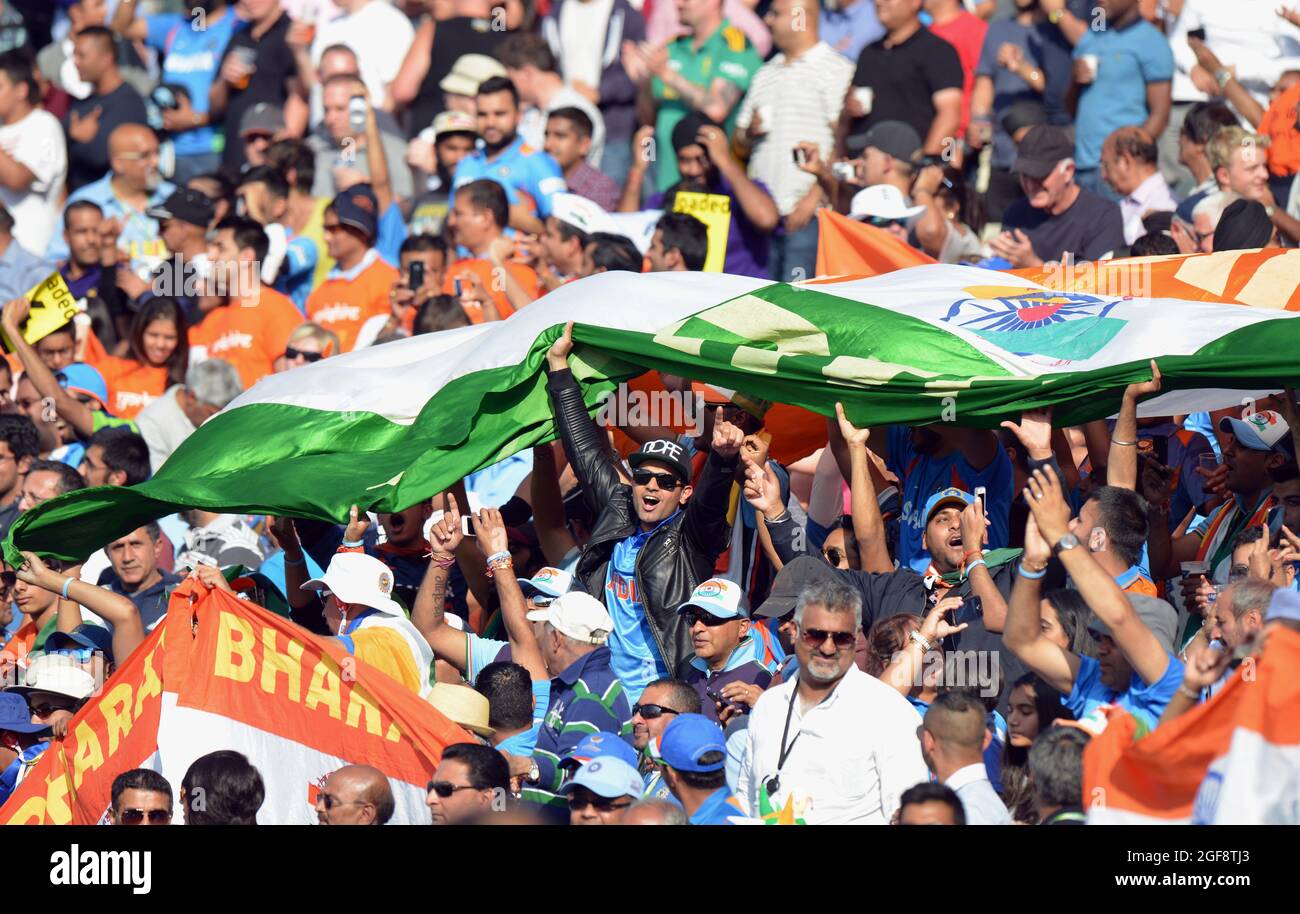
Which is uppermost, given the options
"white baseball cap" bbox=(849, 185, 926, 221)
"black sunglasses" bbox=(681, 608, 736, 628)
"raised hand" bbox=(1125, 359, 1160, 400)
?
"white baseball cap" bbox=(849, 185, 926, 221)

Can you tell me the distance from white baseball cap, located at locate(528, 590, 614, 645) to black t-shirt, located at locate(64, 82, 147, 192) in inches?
332

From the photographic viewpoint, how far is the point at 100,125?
1603cm

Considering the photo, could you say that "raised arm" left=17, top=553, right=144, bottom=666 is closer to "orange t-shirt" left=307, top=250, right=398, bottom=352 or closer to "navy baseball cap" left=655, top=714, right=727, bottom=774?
"navy baseball cap" left=655, top=714, right=727, bottom=774

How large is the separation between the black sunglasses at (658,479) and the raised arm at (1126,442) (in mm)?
1813

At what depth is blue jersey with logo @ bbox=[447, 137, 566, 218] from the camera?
44.1 ft

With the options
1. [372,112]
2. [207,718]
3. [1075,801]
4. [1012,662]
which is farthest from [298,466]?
[372,112]

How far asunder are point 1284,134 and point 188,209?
22.4 ft

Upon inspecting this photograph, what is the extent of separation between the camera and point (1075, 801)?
6527 millimetres

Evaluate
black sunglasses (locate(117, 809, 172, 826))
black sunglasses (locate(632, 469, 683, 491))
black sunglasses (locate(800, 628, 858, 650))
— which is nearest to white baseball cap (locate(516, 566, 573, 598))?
black sunglasses (locate(632, 469, 683, 491))

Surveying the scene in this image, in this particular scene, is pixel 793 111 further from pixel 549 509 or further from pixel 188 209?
pixel 549 509

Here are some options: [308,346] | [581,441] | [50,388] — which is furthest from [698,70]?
[581,441]

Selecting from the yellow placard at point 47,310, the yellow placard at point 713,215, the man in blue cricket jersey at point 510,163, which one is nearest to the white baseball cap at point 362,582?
the yellow placard at point 713,215

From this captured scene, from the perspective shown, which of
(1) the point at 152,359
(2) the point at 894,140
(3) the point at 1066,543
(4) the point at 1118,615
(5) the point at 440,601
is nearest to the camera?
(4) the point at 1118,615

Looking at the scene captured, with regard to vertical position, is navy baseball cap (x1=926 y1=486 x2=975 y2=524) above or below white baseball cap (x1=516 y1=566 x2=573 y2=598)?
above
